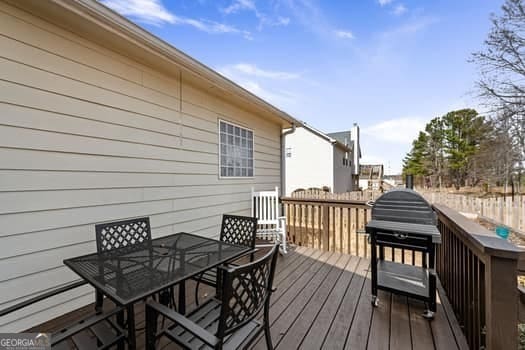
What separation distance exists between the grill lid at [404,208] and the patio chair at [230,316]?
158 centimetres

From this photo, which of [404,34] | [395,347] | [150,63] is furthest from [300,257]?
[404,34]

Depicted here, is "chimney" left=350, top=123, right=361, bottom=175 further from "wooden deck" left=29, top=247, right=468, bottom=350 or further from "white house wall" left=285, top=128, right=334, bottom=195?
"wooden deck" left=29, top=247, right=468, bottom=350

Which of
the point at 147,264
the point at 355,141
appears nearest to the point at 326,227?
the point at 147,264

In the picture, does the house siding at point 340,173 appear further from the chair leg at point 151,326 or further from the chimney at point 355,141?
the chair leg at point 151,326

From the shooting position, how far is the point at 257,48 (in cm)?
518

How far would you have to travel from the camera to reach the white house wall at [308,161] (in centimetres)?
1152

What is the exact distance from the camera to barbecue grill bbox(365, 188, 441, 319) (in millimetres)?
2107

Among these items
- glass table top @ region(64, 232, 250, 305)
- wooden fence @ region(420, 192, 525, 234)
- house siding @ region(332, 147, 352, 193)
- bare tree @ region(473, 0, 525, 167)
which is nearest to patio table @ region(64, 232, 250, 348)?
glass table top @ region(64, 232, 250, 305)

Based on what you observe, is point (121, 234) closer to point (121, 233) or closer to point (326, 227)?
point (121, 233)

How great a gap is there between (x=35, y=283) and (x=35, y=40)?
214 cm

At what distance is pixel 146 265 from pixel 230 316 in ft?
2.64

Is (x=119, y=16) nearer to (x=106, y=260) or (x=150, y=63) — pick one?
(x=150, y=63)

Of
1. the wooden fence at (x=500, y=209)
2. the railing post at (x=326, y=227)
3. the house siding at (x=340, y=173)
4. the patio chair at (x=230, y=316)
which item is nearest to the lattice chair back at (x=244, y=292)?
the patio chair at (x=230, y=316)

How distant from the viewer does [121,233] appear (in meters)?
2.22
